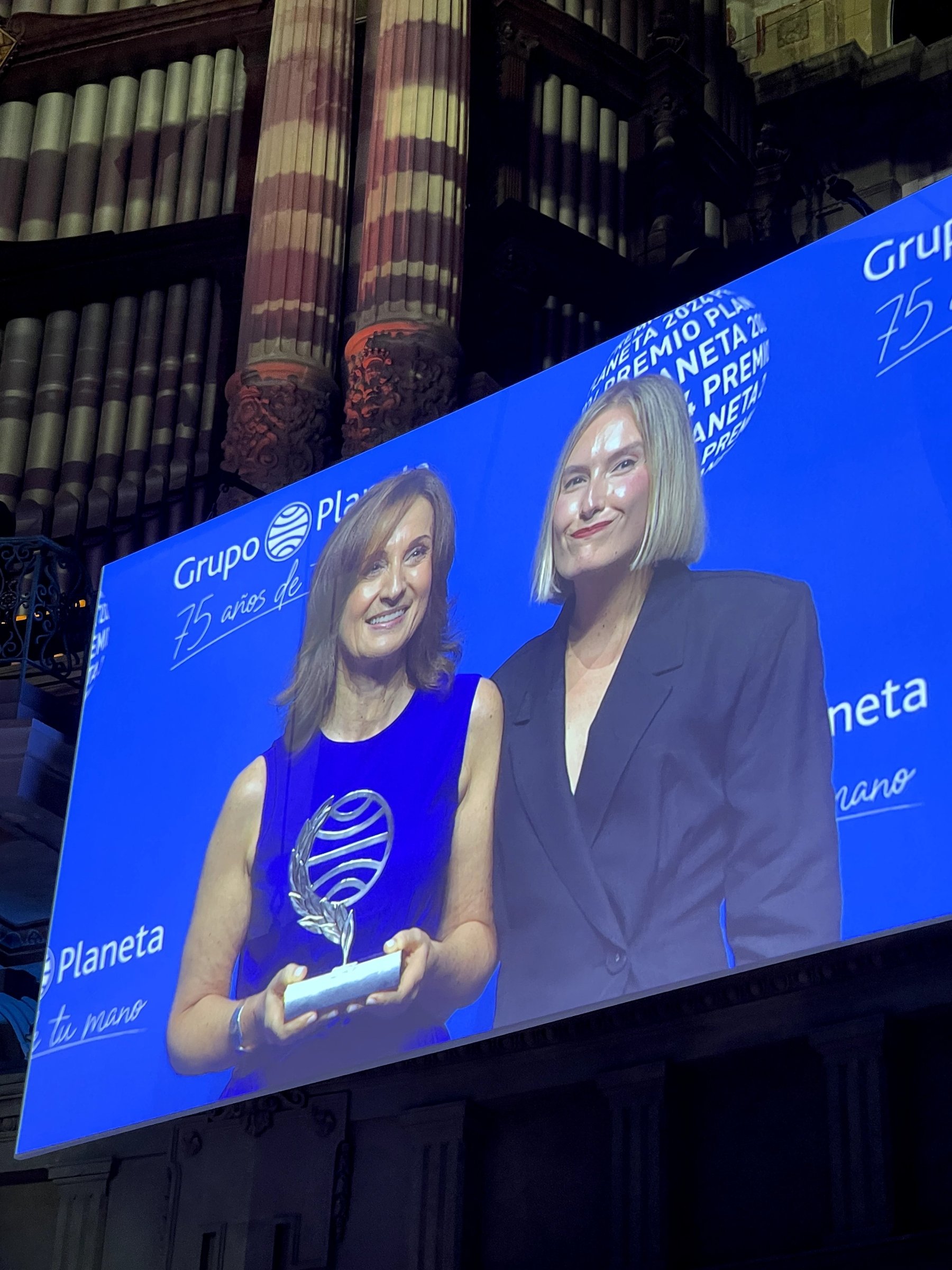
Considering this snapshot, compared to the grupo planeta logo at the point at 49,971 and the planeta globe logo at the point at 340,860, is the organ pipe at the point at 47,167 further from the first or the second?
the planeta globe logo at the point at 340,860

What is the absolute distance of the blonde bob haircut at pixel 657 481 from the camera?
738 centimetres

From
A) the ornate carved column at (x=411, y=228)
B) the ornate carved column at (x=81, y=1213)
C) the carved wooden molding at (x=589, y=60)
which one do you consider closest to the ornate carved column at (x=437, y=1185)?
the ornate carved column at (x=81, y=1213)

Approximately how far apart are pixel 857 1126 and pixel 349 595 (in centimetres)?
305

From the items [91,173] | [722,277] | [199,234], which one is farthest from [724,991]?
[91,173]

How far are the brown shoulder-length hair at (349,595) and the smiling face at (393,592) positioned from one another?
0.03 m

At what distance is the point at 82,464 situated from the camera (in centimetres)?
1188

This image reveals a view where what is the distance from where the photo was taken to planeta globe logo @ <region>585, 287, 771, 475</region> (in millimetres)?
7340

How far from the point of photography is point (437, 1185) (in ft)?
27.9

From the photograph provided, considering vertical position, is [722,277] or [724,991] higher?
Result: [722,277]

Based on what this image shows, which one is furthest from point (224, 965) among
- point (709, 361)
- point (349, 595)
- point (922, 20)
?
point (922, 20)

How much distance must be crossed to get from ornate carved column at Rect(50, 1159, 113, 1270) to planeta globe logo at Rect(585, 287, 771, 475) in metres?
4.63

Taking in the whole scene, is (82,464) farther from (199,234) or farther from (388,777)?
(388,777)

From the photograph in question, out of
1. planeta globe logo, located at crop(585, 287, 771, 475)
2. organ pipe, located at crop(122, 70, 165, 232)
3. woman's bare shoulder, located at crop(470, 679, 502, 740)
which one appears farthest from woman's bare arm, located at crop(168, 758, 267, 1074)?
organ pipe, located at crop(122, 70, 165, 232)

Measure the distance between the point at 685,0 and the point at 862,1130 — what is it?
28.1ft
